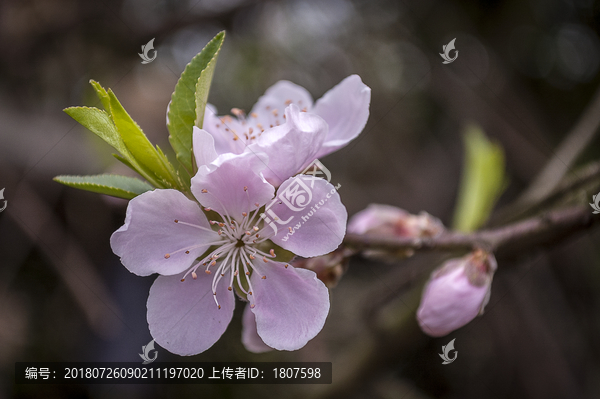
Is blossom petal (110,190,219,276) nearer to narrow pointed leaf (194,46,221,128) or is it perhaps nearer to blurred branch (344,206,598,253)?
narrow pointed leaf (194,46,221,128)

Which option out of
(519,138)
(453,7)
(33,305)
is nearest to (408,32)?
(453,7)

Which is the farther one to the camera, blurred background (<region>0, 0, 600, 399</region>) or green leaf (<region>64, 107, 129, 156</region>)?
blurred background (<region>0, 0, 600, 399</region>)

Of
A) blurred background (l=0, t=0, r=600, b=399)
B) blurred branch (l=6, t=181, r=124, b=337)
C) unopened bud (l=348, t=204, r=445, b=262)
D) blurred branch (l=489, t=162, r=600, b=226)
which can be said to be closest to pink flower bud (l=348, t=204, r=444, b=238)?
unopened bud (l=348, t=204, r=445, b=262)

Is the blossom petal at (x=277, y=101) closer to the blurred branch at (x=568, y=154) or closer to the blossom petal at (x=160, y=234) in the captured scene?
the blossom petal at (x=160, y=234)

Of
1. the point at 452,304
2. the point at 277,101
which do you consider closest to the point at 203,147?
the point at 277,101

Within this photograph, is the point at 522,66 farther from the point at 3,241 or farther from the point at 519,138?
the point at 3,241

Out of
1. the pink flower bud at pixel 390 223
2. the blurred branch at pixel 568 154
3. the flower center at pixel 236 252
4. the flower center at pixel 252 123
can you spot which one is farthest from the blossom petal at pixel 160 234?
the blurred branch at pixel 568 154

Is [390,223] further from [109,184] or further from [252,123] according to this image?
→ [109,184]
